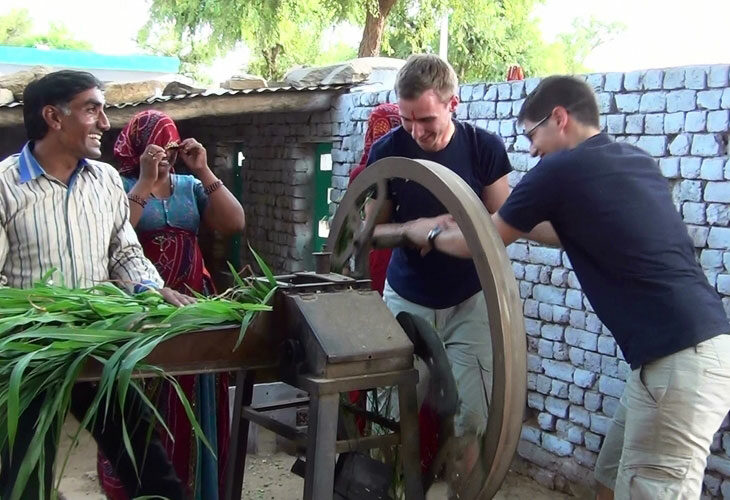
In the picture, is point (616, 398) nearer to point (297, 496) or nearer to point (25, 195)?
point (297, 496)

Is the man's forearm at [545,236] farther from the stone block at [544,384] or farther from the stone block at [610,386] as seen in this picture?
the stone block at [544,384]

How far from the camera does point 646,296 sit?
254 cm

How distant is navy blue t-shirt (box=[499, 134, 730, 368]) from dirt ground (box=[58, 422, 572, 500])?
2.60 meters

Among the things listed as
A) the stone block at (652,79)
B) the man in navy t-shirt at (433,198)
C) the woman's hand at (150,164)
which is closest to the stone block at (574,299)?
the stone block at (652,79)

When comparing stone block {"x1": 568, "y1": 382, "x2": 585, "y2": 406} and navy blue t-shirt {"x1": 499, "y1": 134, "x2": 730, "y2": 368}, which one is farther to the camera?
stone block {"x1": 568, "y1": 382, "x2": 585, "y2": 406}

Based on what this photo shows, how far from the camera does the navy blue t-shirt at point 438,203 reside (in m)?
2.99

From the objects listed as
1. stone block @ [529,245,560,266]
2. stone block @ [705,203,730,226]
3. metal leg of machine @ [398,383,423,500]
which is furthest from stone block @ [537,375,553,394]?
metal leg of machine @ [398,383,423,500]

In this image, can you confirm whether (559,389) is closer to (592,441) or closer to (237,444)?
(592,441)

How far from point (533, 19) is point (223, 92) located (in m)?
17.6

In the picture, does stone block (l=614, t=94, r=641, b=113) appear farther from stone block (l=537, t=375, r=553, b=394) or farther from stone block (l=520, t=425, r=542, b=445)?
stone block (l=520, t=425, r=542, b=445)

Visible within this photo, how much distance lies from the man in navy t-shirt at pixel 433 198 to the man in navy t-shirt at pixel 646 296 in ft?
1.52

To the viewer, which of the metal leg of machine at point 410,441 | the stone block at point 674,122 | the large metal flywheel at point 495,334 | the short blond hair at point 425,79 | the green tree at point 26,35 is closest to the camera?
the large metal flywheel at point 495,334

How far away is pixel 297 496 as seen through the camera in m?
4.77

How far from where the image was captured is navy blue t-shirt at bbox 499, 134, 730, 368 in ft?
8.30
